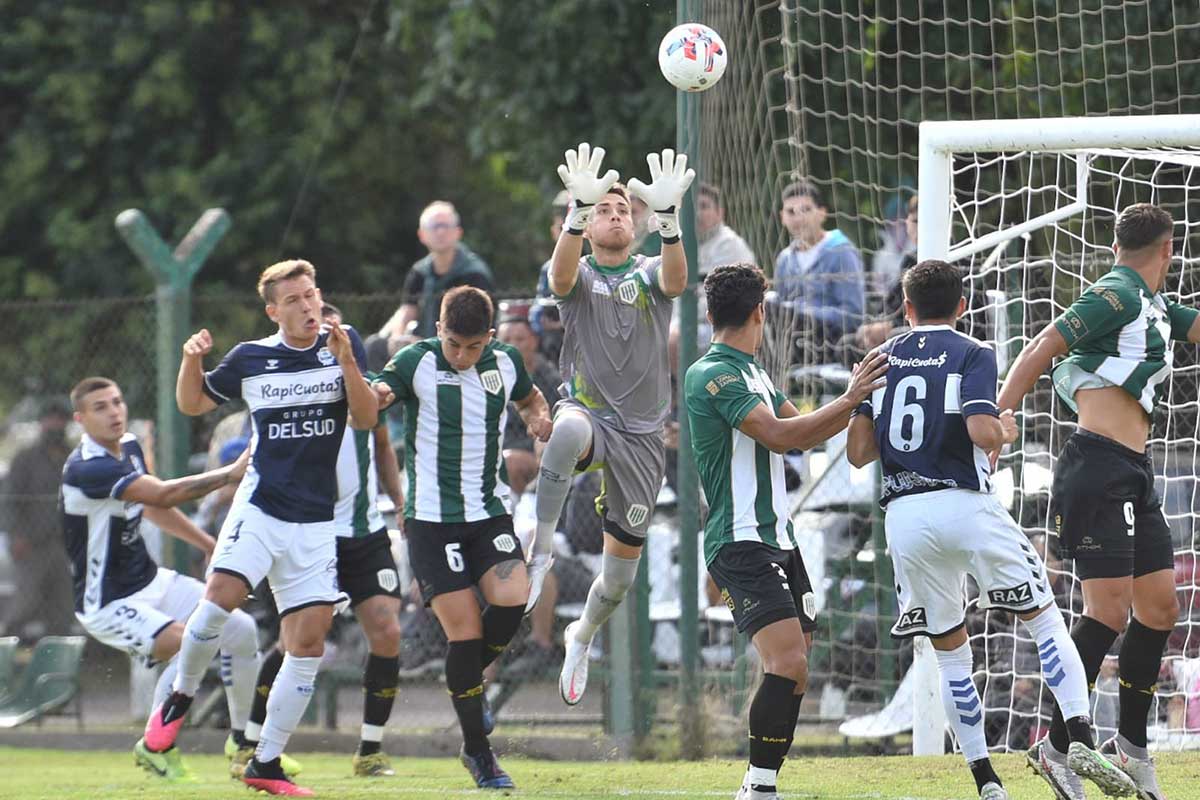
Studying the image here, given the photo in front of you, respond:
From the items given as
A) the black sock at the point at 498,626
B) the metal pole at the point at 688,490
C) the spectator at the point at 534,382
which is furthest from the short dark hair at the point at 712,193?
the black sock at the point at 498,626

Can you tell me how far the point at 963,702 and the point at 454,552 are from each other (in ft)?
9.22

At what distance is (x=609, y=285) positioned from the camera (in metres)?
8.35

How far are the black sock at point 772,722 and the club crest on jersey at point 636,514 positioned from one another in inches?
69.8

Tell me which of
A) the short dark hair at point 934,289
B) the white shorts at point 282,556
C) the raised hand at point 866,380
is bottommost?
the white shorts at point 282,556

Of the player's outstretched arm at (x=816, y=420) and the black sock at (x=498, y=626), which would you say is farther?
the black sock at (x=498, y=626)

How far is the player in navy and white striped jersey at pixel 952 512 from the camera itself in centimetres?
656

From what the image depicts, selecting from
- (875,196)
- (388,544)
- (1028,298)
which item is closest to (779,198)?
(875,196)

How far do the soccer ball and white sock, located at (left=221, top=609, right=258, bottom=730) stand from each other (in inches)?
155

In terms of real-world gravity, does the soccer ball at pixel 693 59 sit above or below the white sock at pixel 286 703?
above

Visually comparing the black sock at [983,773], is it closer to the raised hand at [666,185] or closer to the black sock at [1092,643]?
the black sock at [1092,643]

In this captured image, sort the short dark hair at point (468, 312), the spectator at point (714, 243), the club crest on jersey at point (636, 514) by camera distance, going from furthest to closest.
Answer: the spectator at point (714, 243), the short dark hair at point (468, 312), the club crest on jersey at point (636, 514)

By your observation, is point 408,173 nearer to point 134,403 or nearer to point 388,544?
point 134,403

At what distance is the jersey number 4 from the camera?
661 cm

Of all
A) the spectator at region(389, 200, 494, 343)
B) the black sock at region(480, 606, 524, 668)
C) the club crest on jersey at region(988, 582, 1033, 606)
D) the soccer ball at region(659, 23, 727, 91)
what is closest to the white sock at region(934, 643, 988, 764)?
the club crest on jersey at region(988, 582, 1033, 606)
